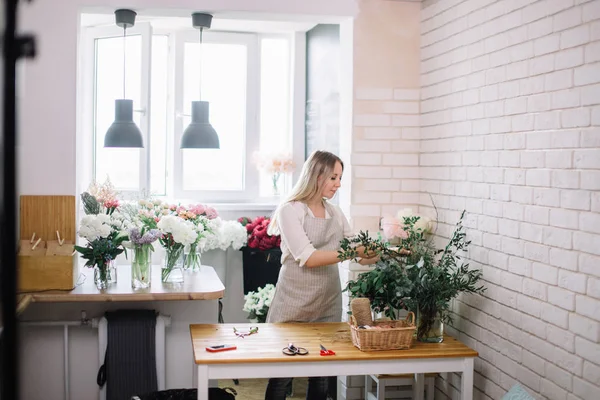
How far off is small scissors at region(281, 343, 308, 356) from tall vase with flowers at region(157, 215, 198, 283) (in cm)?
96

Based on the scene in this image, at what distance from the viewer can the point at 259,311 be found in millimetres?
4566

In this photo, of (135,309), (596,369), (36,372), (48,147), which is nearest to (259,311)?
(135,309)

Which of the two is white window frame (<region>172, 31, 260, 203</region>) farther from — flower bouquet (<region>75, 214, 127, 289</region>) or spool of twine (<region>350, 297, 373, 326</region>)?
spool of twine (<region>350, 297, 373, 326</region>)

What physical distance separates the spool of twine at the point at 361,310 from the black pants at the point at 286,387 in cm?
59

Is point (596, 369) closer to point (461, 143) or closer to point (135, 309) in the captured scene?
point (461, 143)

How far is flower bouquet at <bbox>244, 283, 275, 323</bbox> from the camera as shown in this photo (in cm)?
455

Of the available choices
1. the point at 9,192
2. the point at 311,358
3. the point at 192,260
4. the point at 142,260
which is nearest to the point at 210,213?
the point at 192,260

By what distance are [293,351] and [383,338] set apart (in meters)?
0.38

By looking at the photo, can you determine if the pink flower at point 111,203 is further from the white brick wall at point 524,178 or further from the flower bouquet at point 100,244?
the white brick wall at point 524,178

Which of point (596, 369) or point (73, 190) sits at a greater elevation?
point (73, 190)

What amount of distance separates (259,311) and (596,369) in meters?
2.52

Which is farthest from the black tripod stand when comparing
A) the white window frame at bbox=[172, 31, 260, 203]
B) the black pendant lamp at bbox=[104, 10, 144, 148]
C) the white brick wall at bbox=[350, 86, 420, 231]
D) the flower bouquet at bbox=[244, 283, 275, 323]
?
the white window frame at bbox=[172, 31, 260, 203]

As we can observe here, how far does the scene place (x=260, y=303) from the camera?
4562mm

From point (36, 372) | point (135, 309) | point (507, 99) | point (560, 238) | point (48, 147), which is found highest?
point (507, 99)
